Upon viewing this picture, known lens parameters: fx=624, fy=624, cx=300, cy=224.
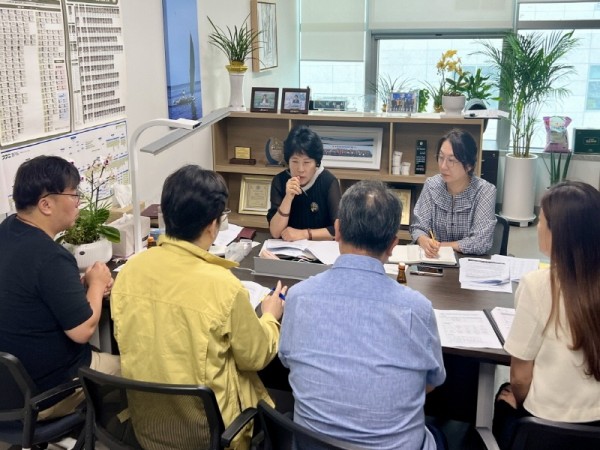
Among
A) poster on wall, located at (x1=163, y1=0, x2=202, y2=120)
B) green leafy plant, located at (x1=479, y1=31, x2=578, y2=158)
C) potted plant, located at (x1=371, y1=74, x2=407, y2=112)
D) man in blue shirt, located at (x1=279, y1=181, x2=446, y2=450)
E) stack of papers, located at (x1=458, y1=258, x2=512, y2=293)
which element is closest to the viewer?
man in blue shirt, located at (x1=279, y1=181, x2=446, y2=450)

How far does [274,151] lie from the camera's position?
14.4 feet

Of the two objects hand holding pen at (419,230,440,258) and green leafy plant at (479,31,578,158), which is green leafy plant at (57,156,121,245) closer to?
hand holding pen at (419,230,440,258)

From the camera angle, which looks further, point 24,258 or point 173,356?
point 24,258

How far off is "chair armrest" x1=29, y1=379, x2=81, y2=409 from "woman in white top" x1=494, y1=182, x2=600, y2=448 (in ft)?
4.20

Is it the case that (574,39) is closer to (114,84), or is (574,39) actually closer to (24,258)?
(114,84)

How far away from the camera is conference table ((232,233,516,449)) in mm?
1913

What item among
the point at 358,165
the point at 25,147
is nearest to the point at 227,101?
the point at 358,165

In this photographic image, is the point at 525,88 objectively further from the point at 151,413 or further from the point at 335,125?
the point at 151,413

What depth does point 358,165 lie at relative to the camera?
4312 mm

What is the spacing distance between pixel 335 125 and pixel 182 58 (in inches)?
45.0

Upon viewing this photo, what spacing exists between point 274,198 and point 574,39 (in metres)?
4.01

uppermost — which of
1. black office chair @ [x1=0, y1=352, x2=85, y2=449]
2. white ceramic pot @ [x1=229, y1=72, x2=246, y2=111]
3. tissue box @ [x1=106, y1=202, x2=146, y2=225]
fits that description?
white ceramic pot @ [x1=229, y1=72, x2=246, y2=111]

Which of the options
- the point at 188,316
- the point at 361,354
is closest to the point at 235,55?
the point at 188,316

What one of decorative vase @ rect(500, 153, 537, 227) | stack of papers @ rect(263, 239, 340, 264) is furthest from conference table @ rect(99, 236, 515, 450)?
decorative vase @ rect(500, 153, 537, 227)
